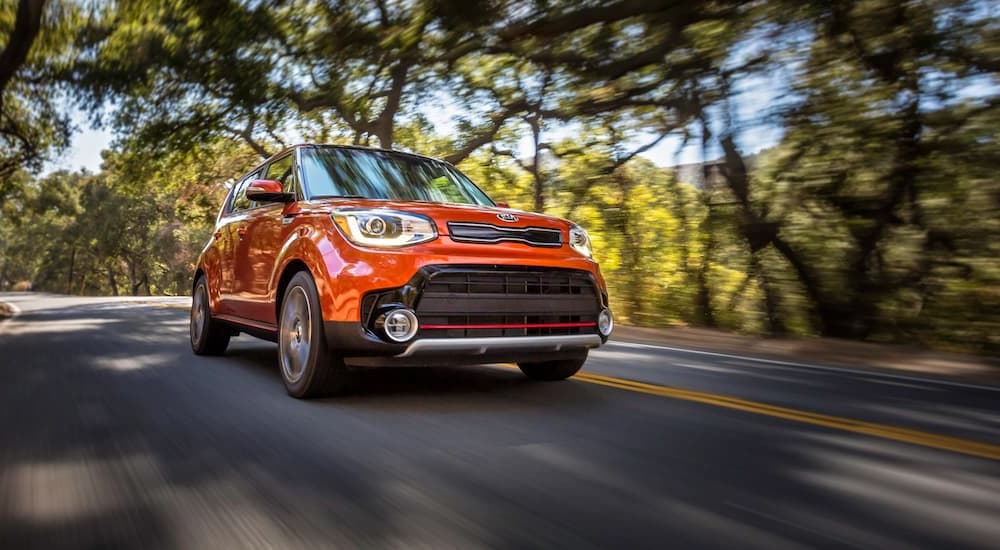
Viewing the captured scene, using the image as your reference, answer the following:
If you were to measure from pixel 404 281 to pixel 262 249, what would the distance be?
2003 millimetres

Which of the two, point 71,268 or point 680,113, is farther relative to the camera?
point 71,268

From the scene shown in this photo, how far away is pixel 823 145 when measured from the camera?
29.8ft

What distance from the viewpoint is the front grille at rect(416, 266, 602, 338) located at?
14.6 ft

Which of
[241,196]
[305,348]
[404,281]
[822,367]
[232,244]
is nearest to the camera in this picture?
[404,281]

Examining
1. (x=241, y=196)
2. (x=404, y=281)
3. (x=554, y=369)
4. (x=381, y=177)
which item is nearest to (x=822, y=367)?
(x=554, y=369)

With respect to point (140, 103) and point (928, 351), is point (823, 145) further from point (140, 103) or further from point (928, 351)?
point (140, 103)

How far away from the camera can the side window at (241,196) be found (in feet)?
22.8

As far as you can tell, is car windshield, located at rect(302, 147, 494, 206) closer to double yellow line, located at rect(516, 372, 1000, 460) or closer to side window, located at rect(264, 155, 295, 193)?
side window, located at rect(264, 155, 295, 193)

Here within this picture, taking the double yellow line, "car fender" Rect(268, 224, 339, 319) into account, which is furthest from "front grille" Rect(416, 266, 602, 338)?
the double yellow line

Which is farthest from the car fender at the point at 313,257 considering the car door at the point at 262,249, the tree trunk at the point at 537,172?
the tree trunk at the point at 537,172

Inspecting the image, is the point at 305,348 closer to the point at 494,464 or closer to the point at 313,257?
the point at 313,257

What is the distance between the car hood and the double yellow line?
134 cm

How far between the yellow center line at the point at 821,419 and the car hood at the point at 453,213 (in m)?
1.35

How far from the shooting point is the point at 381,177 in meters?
5.82
